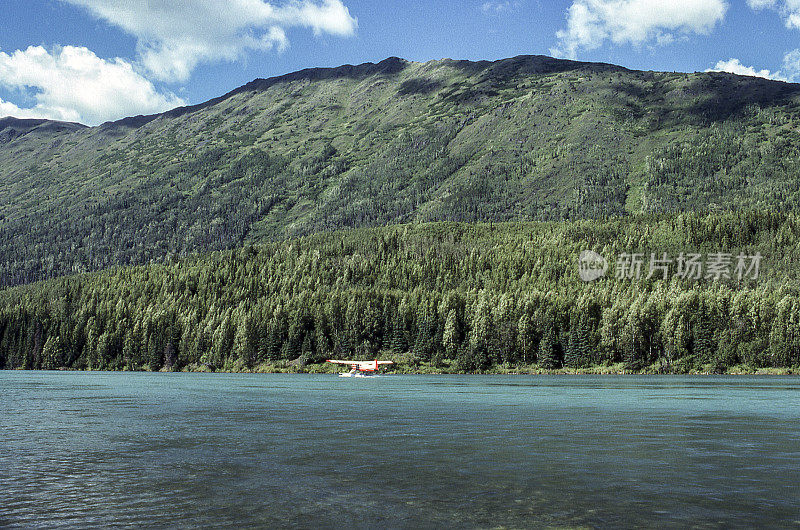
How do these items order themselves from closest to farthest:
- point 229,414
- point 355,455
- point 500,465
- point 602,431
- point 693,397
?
1. point 500,465
2. point 355,455
3. point 602,431
4. point 229,414
5. point 693,397

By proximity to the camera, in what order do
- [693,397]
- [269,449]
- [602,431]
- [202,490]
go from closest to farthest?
[202,490], [269,449], [602,431], [693,397]

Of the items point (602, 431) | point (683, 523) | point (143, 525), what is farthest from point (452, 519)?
point (602, 431)

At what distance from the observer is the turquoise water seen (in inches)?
989

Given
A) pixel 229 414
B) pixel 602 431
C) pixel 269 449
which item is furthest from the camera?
pixel 229 414

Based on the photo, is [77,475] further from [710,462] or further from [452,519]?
[710,462]

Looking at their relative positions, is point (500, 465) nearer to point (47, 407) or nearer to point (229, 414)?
point (229, 414)

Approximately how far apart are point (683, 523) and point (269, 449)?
998 inches

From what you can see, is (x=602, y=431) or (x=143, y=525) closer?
(x=143, y=525)

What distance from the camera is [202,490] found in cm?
2945

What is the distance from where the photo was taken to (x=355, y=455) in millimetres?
39000

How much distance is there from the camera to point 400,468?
34.7 metres

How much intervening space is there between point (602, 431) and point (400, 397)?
43467 millimetres

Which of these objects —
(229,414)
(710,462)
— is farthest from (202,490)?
(229,414)

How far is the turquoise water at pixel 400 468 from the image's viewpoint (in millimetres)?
25109
